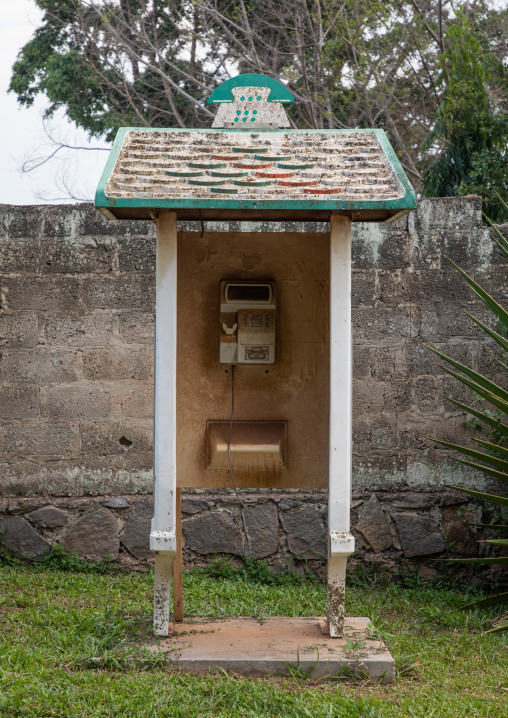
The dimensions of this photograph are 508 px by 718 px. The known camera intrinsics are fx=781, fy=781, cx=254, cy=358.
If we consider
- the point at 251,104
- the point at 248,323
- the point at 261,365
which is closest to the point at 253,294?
the point at 248,323

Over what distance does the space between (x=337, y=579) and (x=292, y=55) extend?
9.04 meters

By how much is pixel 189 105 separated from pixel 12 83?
3.83 meters

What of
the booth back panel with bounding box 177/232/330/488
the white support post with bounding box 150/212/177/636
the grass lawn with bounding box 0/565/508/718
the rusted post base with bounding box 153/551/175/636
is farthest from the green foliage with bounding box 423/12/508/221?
the rusted post base with bounding box 153/551/175/636

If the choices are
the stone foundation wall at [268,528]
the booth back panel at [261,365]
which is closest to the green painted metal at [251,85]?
the booth back panel at [261,365]

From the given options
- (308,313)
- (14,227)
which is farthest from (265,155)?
(14,227)

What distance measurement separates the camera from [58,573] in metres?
4.82

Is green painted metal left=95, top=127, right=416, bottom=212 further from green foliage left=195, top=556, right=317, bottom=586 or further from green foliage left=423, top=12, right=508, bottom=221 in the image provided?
green foliage left=423, top=12, right=508, bottom=221

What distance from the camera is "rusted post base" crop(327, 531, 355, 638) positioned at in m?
3.39

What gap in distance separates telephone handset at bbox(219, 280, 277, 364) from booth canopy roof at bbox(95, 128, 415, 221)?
41 centimetres

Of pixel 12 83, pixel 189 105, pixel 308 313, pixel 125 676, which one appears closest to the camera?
pixel 125 676

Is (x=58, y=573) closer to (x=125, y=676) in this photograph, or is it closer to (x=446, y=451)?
(x=125, y=676)

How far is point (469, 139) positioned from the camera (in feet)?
22.5

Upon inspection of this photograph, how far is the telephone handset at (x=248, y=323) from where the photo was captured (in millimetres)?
3824

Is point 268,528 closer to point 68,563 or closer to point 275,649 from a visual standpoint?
point 68,563
